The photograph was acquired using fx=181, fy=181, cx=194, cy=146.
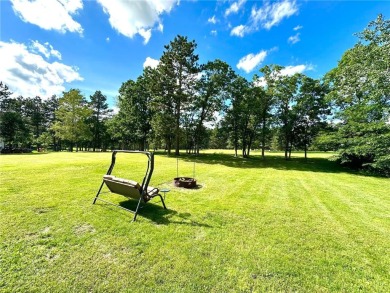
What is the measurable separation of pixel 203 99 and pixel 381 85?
1806 centimetres

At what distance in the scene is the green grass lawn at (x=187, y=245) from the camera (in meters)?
2.78

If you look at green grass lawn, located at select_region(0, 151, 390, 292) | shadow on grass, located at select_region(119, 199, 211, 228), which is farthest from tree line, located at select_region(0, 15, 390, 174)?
shadow on grass, located at select_region(119, 199, 211, 228)

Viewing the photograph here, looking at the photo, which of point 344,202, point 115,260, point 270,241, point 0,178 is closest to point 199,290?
point 115,260

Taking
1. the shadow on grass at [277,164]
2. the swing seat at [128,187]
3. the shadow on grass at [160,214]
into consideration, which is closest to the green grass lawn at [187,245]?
the shadow on grass at [160,214]

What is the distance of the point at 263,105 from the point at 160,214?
84.8 feet

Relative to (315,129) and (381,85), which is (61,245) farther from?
(315,129)

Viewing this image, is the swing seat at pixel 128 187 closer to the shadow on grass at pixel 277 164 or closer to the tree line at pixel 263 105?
the shadow on grass at pixel 277 164

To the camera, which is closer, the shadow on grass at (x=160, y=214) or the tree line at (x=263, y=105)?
the shadow on grass at (x=160, y=214)

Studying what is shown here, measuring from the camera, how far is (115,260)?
316cm

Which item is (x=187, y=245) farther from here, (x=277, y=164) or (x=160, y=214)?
(x=277, y=164)

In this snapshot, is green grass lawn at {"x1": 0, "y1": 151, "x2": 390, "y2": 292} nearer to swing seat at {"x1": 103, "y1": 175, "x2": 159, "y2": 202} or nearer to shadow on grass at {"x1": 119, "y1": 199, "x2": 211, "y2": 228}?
shadow on grass at {"x1": 119, "y1": 199, "x2": 211, "y2": 228}

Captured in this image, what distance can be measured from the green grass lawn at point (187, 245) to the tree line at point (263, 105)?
12390 mm

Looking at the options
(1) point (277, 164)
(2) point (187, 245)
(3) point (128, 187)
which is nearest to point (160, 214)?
(3) point (128, 187)

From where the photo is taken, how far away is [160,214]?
5230 millimetres
